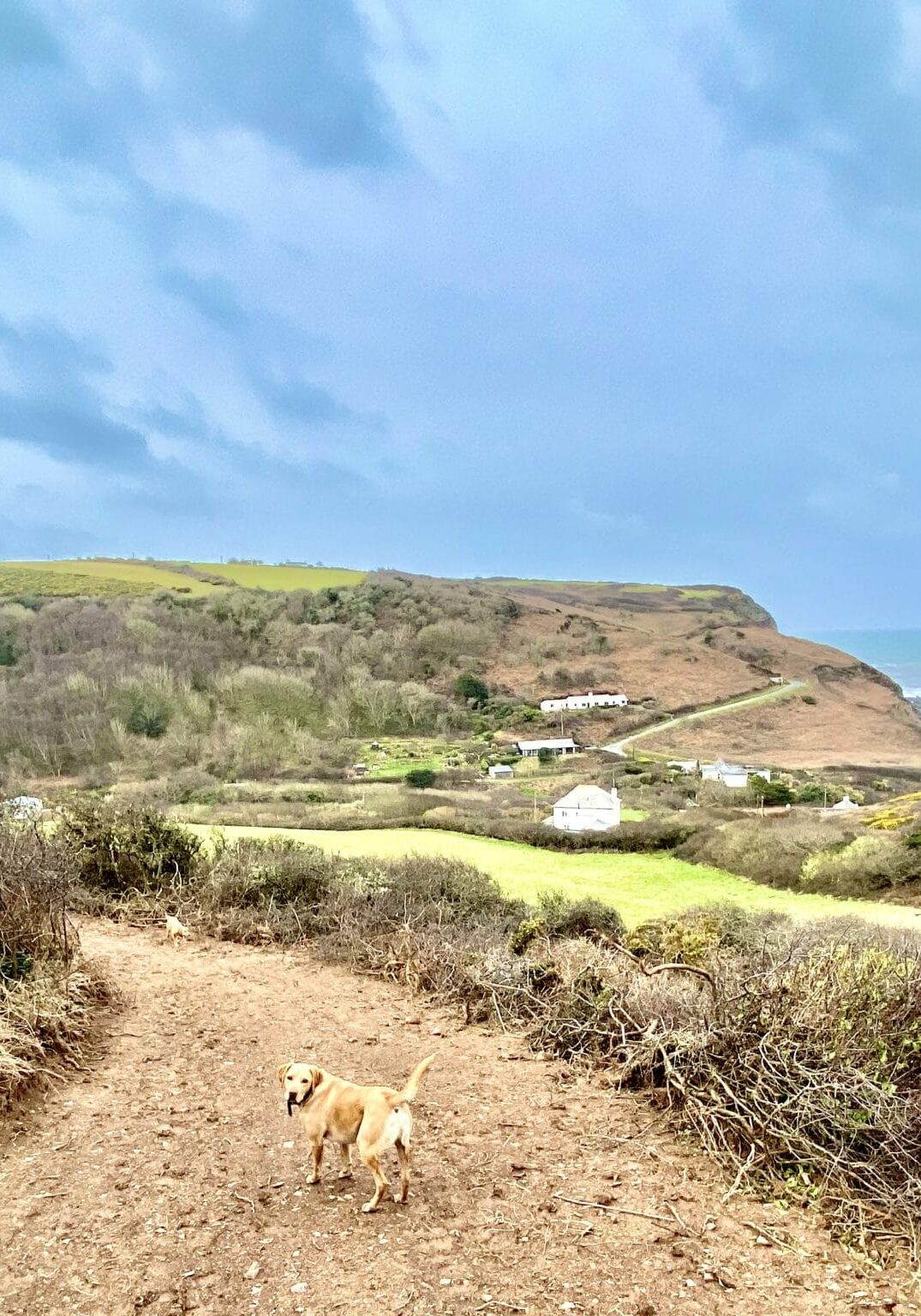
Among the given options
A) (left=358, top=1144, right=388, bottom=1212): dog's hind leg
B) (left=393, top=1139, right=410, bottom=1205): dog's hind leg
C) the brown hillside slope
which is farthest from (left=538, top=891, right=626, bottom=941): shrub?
the brown hillside slope

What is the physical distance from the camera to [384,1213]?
366 cm

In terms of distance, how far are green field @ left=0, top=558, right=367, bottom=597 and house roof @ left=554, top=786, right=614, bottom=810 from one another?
55.8 m

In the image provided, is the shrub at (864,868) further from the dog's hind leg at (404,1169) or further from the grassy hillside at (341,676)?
the grassy hillside at (341,676)

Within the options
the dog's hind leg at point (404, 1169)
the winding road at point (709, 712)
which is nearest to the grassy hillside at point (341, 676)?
the winding road at point (709, 712)

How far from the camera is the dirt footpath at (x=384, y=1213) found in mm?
3193

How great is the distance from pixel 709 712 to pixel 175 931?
168ft

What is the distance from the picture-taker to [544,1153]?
4.39 meters

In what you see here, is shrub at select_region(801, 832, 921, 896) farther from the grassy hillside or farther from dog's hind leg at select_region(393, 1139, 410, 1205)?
the grassy hillside

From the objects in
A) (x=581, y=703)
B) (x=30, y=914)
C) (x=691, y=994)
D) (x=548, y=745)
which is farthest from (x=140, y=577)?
(x=691, y=994)

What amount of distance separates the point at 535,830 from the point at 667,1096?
52.5 feet

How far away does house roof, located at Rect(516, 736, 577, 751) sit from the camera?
4428 cm

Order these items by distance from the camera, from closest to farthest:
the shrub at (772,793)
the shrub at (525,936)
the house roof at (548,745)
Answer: the shrub at (525,936) < the shrub at (772,793) < the house roof at (548,745)

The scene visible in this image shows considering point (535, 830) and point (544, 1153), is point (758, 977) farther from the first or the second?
point (535, 830)

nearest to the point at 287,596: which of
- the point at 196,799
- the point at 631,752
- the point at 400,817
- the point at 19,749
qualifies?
the point at 19,749
